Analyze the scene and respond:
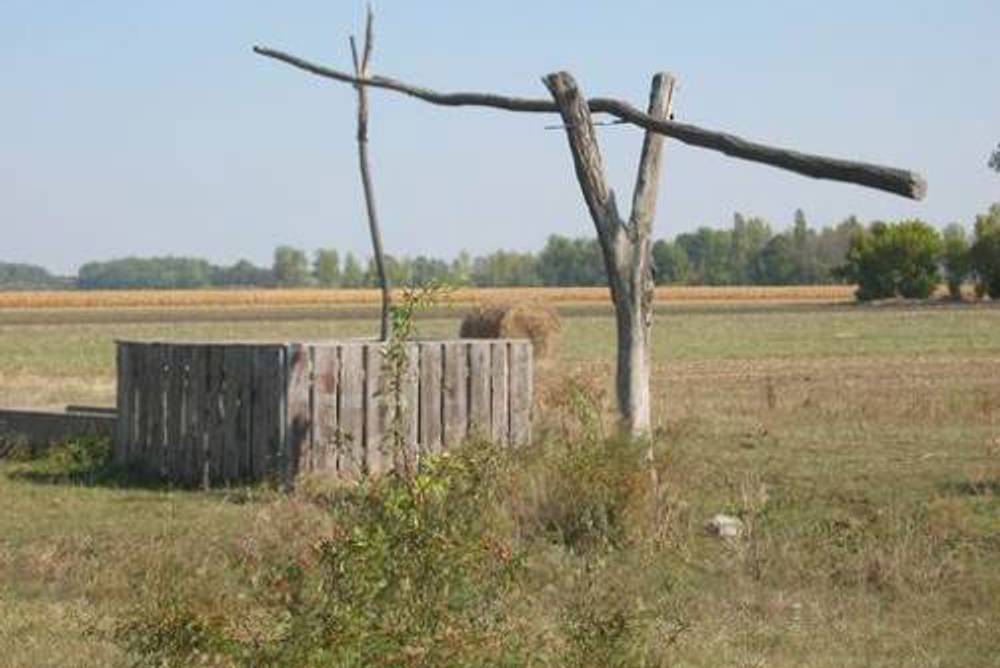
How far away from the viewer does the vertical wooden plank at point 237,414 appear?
53.3 feet

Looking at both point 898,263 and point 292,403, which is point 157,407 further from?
point 898,263

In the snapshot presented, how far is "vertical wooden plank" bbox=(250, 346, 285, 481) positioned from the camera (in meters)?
15.9

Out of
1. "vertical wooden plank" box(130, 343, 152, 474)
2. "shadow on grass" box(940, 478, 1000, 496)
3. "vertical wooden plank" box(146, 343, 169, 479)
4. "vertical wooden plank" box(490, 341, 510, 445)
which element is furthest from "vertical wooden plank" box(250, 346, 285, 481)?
"shadow on grass" box(940, 478, 1000, 496)

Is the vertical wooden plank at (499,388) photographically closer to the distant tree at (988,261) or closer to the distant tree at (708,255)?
the distant tree at (988,261)

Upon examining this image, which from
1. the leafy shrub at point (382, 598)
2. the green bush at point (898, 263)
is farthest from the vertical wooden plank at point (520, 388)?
the green bush at point (898, 263)

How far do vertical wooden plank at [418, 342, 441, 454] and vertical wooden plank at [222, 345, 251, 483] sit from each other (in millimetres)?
1490

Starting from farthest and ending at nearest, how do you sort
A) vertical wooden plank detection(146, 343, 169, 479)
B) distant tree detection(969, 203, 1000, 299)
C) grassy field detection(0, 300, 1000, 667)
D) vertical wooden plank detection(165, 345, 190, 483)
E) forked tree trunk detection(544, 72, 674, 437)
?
distant tree detection(969, 203, 1000, 299) → vertical wooden plank detection(146, 343, 169, 479) → vertical wooden plank detection(165, 345, 190, 483) → forked tree trunk detection(544, 72, 674, 437) → grassy field detection(0, 300, 1000, 667)

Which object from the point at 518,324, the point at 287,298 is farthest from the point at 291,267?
the point at 518,324

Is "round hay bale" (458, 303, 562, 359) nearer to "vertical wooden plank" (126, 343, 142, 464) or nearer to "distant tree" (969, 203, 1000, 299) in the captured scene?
"vertical wooden plank" (126, 343, 142, 464)

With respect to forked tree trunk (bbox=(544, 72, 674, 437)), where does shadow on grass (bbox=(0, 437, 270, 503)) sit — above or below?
below

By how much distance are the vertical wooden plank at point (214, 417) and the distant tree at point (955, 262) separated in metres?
87.8

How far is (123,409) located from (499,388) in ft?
11.1

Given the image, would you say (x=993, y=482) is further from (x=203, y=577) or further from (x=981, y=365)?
(x=981, y=365)

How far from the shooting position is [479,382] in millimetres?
17141
